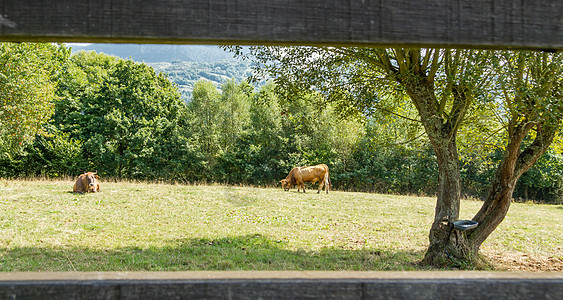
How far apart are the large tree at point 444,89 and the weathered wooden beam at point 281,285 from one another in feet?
16.8

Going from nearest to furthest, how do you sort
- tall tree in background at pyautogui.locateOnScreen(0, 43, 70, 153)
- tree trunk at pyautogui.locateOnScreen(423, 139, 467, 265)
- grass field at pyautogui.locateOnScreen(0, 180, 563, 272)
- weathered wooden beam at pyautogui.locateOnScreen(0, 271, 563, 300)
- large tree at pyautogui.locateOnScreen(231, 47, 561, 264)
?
weathered wooden beam at pyautogui.locateOnScreen(0, 271, 563, 300) → large tree at pyautogui.locateOnScreen(231, 47, 561, 264) → grass field at pyautogui.locateOnScreen(0, 180, 563, 272) → tree trunk at pyautogui.locateOnScreen(423, 139, 467, 265) → tall tree in background at pyautogui.locateOnScreen(0, 43, 70, 153)

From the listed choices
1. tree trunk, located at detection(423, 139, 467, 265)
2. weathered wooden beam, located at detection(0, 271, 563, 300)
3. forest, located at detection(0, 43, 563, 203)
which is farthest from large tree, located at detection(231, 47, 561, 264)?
forest, located at detection(0, 43, 563, 203)

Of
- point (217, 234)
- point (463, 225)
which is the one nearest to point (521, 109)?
point (463, 225)

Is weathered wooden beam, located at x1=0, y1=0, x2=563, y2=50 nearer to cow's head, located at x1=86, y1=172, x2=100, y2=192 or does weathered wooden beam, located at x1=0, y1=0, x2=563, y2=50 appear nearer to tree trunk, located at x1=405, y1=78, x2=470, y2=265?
tree trunk, located at x1=405, y1=78, x2=470, y2=265

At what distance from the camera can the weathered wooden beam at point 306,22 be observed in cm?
103

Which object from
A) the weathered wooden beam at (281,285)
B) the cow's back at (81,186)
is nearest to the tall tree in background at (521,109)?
the weathered wooden beam at (281,285)

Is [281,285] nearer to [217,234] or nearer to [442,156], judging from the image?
[442,156]

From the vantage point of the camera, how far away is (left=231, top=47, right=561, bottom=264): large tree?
5.52 m

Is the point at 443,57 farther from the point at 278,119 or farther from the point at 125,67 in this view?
the point at 125,67

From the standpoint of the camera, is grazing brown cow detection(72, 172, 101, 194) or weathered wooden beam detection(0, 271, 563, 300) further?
grazing brown cow detection(72, 172, 101, 194)

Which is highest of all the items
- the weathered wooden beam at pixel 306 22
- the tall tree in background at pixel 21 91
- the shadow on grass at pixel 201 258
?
the tall tree in background at pixel 21 91

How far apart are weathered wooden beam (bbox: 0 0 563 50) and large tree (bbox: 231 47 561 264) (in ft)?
15.6

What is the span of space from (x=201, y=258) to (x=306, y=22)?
6.35 metres

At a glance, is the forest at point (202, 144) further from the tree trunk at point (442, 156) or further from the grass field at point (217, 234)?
the tree trunk at point (442, 156)
